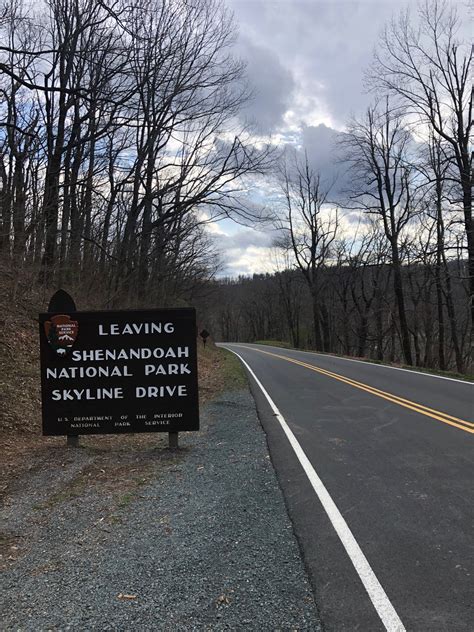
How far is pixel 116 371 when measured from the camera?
756 centimetres

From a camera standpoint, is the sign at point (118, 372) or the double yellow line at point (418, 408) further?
the double yellow line at point (418, 408)

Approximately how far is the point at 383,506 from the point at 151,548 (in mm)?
2307

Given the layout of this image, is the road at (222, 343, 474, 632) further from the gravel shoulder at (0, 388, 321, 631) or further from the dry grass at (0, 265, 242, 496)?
the dry grass at (0, 265, 242, 496)

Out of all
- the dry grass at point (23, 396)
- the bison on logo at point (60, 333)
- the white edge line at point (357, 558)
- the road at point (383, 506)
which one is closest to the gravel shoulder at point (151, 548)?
the road at point (383, 506)

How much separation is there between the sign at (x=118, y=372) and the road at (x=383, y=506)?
1814 millimetres

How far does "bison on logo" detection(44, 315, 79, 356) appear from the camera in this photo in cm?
752

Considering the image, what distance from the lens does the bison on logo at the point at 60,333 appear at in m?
7.52

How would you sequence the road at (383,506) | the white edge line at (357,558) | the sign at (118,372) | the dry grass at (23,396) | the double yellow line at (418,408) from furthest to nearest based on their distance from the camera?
the double yellow line at (418,408), the sign at (118,372), the dry grass at (23,396), the road at (383,506), the white edge line at (357,558)

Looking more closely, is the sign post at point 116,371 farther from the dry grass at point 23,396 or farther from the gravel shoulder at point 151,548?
the gravel shoulder at point 151,548

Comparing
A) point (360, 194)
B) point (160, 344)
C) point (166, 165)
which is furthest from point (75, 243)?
point (360, 194)

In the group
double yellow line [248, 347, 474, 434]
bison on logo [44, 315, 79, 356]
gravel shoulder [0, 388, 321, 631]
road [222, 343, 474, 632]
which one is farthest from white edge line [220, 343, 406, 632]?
bison on logo [44, 315, 79, 356]

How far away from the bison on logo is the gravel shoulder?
62.6 inches

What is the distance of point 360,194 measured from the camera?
32188 mm

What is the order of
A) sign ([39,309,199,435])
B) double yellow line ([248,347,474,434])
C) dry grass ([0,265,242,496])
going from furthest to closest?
double yellow line ([248,347,474,434]) → sign ([39,309,199,435]) → dry grass ([0,265,242,496])
